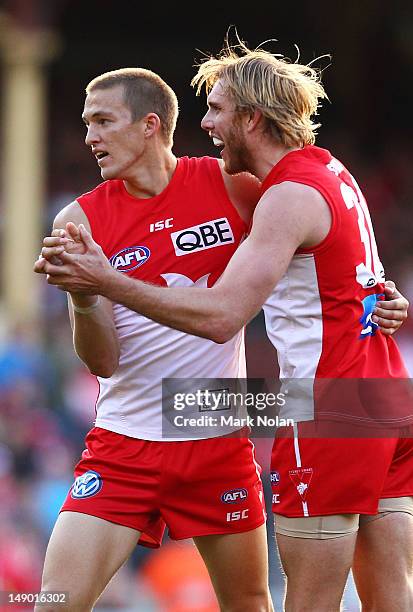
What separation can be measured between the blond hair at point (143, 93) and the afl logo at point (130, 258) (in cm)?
53

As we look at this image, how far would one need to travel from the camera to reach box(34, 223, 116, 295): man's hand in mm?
3924

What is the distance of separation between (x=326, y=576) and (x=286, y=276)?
1066 mm

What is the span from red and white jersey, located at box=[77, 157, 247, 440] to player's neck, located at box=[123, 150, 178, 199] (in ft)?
0.19

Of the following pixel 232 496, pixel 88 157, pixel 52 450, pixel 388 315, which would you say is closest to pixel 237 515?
pixel 232 496

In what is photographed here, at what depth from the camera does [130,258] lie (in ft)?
15.2

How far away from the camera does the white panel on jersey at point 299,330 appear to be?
416 cm

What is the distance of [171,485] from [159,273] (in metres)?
0.83

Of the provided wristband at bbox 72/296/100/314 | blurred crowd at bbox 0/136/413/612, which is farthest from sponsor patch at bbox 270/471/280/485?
blurred crowd at bbox 0/136/413/612

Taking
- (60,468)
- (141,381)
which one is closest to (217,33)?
(60,468)

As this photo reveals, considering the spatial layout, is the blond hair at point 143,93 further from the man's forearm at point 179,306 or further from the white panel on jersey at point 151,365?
the man's forearm at point 179,306

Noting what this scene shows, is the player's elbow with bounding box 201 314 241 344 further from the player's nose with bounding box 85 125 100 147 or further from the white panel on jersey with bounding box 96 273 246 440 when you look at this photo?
the player's nose with bounding box 85 125 100 147

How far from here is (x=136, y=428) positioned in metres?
4.64

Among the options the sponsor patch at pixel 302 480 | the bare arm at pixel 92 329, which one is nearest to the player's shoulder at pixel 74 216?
the bare arm at pixel 92 329

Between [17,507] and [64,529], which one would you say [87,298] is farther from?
[17,507]
